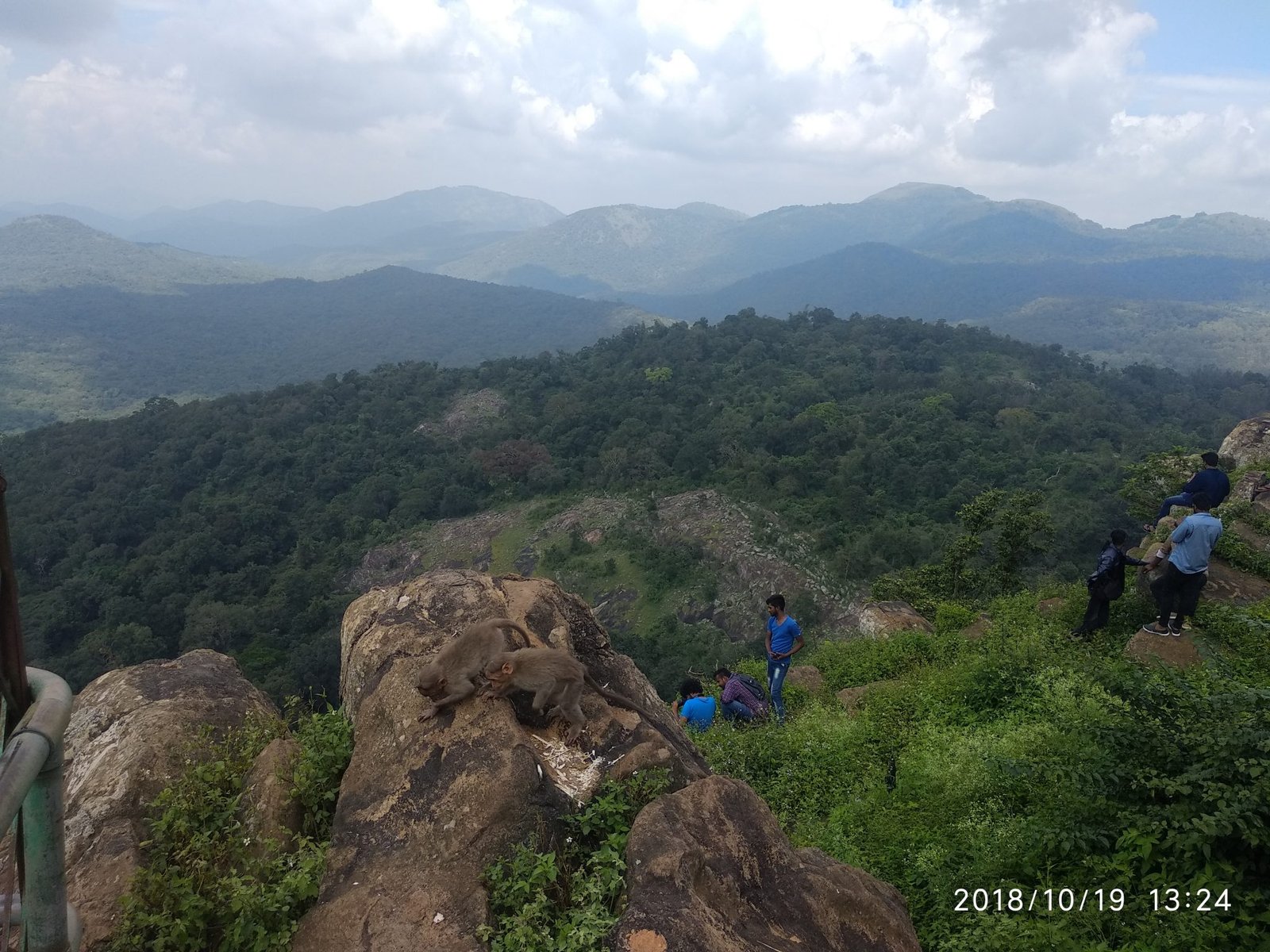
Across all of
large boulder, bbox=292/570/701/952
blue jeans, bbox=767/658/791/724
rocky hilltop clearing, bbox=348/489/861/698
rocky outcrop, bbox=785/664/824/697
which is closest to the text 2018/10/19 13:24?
large boulder, bbox=292/570/701/952

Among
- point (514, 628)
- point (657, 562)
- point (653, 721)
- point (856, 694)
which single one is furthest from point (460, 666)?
point (657, 562)

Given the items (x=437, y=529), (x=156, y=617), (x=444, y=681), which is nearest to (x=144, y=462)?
(x=156, y=617)

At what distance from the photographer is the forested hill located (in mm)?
31641

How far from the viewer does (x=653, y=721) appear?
493 centimetres

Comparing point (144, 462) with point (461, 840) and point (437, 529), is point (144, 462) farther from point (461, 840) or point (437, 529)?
point (461, 840)

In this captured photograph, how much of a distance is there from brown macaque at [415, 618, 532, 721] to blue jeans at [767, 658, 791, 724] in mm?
4665

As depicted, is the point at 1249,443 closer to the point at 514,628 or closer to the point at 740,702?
the point at 740,702

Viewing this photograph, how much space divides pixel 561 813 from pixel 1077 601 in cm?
830

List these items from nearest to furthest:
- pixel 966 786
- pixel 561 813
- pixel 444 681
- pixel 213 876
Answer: pixel 213 876, pixel 561 813, pixel 444 681, pixel 966 786

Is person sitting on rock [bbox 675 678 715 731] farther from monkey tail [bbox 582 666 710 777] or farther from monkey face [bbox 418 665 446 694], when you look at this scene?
monkey face [bbox 418 665 446 694]

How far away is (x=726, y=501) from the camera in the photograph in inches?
1396

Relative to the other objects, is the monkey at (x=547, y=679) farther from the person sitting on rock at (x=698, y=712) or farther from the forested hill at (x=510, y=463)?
the forested hill at (x=510, y=463)

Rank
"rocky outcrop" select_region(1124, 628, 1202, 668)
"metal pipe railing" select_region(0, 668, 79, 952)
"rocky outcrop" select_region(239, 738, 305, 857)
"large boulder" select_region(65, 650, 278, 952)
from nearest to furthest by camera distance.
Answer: "metal pipe railing" select_region(0, 668, 79, 952), "large boulder" select_region(65, 650, 278, 952), "rocky outcrop" select_region(239, 738, 305, 857), "rocky outcrop" select_region(1124, 628, 1202, 668)

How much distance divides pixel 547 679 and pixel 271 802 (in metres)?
1.65
